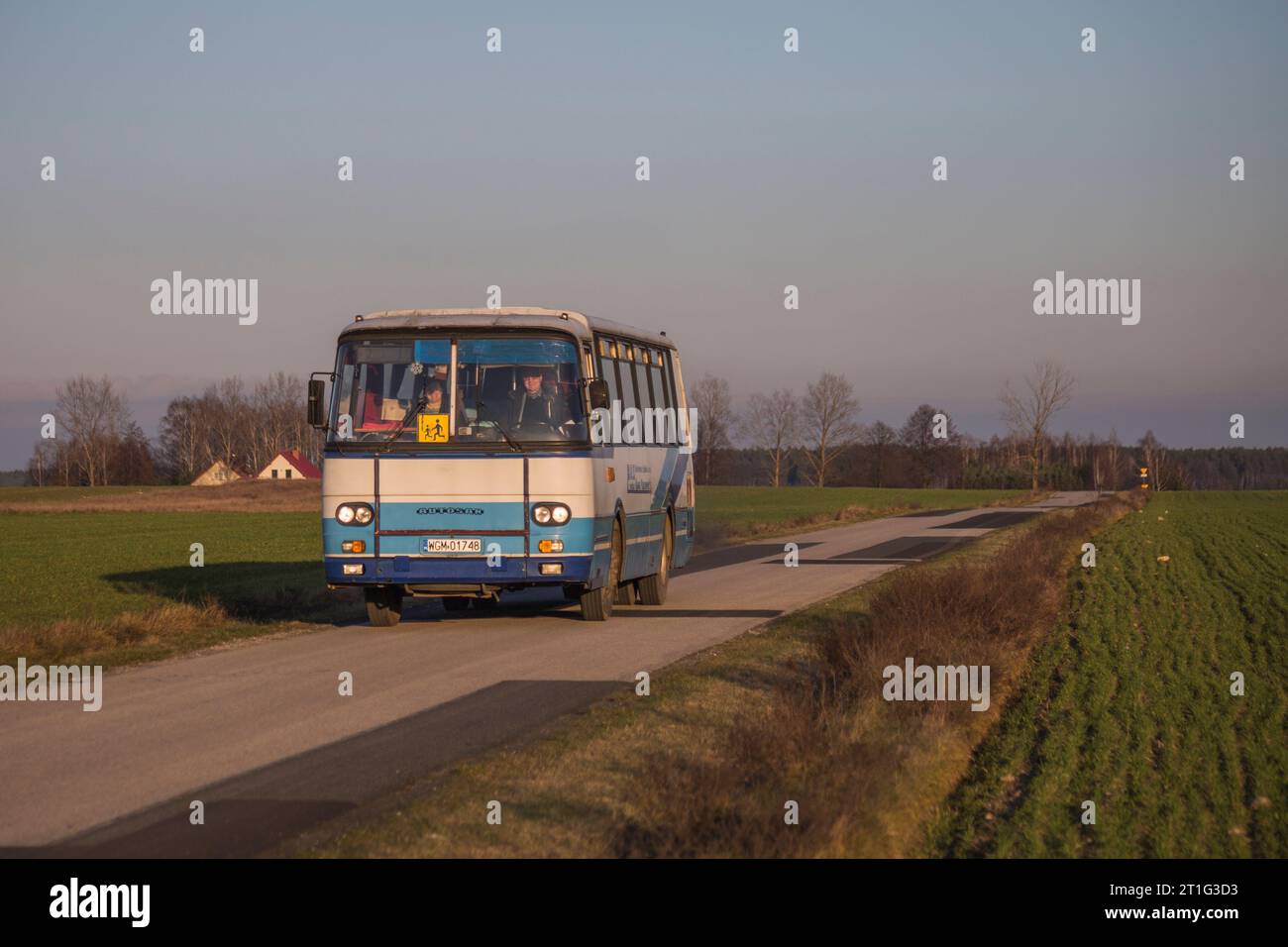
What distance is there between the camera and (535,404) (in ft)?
52.5

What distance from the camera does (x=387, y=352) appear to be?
52.9ft

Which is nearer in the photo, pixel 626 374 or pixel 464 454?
pixel 464 454

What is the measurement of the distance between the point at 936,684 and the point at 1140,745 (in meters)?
1.90

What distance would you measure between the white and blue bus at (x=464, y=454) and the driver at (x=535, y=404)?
0.01m

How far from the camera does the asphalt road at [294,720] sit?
754 centimetres

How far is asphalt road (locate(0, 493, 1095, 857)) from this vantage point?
754 cm

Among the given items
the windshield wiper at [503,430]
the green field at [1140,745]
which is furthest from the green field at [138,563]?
the green field at [1140,745]

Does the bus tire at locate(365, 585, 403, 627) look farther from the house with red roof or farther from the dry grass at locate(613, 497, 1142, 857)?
the house with red roof

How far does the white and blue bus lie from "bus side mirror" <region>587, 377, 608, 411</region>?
0.06ft

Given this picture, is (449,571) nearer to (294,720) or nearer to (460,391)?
(460,391)

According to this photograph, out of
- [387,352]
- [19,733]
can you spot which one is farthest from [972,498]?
[19,733]

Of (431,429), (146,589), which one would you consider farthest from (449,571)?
(146,589)
